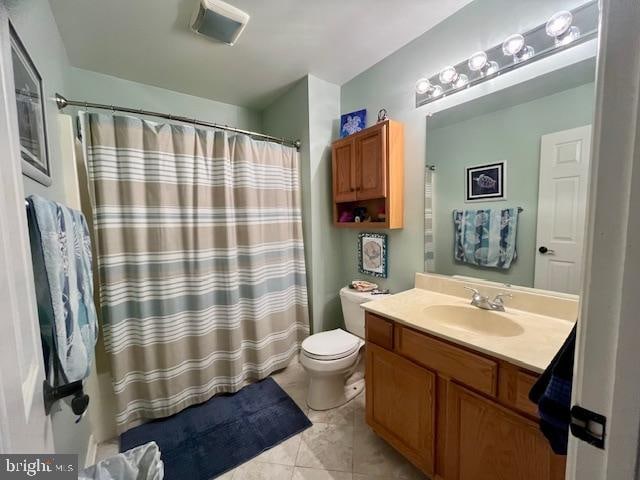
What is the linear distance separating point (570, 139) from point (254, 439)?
2.21 metres

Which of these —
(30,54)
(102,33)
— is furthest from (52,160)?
(102,33)

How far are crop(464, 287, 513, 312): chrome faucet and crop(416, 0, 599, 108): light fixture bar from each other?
3.73ft

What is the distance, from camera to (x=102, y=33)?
1.47 metres

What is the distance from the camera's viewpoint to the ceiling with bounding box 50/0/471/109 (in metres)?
1.34

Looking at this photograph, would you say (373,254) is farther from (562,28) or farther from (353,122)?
(562,28)

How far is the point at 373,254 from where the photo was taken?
2.01m

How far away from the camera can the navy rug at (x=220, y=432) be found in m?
1.34

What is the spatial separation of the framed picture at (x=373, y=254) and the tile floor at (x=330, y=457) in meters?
0.99

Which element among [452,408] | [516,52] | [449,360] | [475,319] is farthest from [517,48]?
[452,408]

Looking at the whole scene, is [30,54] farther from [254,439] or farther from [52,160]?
[254,439]

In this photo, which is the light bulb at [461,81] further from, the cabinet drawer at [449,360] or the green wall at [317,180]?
the cabinet drawer at [449,360]

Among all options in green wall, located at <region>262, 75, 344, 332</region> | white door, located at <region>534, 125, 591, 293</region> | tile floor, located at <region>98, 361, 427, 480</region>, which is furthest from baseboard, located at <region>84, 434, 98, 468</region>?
white door, located at <region>534, 125, 591, 293</region>

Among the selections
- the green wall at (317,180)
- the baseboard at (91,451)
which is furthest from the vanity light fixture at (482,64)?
the baseboard at (91,451)

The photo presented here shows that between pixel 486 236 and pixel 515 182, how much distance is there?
0.99 feet
